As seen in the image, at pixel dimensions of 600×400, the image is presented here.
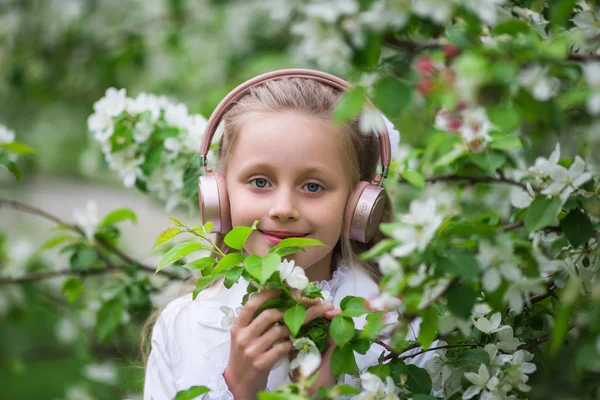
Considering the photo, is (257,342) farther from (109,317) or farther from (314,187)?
(109,317)

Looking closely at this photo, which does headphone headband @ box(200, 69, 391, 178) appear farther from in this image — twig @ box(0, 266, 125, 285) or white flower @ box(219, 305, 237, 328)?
twig @ box(0, 266, 125, 285)

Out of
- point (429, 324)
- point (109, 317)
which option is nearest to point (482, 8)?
point (429, 324)

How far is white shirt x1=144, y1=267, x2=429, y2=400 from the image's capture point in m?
1.88

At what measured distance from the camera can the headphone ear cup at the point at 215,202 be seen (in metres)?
1.89

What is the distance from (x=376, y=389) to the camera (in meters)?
1.51

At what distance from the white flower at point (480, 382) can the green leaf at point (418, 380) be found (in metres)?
0.09

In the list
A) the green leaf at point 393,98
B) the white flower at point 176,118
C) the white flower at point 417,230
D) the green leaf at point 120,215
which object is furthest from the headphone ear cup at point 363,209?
the green leaf at point 120,215

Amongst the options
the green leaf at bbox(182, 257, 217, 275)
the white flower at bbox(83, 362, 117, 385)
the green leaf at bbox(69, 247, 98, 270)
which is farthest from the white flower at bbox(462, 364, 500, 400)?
the white flower at bbox(83, 362, 117, 385)

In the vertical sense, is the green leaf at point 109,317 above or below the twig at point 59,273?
below

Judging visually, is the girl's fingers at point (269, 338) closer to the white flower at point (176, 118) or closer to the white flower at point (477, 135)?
the white flower at point (477, 135)

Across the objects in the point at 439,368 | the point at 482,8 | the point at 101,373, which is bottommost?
the point at 101,373

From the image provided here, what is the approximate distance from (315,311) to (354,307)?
0.10 meters

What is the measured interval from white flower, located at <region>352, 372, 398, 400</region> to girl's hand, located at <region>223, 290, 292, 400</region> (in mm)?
212

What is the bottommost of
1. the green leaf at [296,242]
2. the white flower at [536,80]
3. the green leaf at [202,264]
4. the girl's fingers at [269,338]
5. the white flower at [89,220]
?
the girl's fingers at [269,338]
